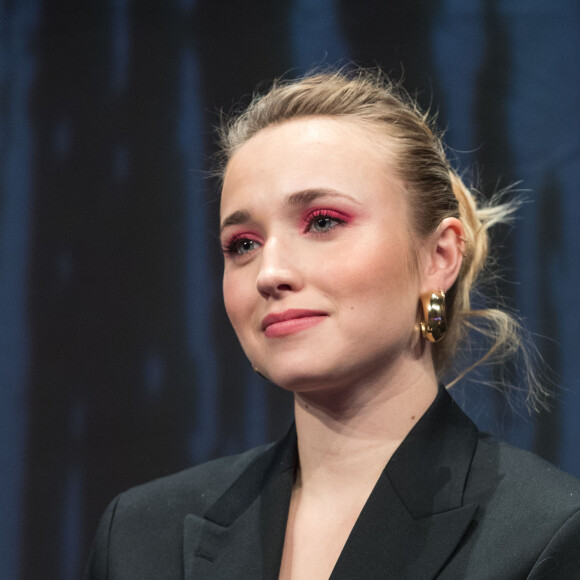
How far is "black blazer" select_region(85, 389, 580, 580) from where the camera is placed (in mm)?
1157

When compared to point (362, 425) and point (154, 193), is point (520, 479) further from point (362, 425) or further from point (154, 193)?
point (154, 193)

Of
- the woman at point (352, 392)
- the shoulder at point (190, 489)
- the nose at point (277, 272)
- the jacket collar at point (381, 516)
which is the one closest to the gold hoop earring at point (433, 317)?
the woman at point (352, 392)

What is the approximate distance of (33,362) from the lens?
198 cm

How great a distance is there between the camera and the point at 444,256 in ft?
4.63

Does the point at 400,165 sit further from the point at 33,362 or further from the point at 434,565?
the point at 33,362

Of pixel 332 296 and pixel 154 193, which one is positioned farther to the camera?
pixel 154 193

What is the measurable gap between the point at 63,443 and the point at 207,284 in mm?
493

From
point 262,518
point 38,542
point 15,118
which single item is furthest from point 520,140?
point 38,542

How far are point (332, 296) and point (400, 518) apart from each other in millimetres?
336

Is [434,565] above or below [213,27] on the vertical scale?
below

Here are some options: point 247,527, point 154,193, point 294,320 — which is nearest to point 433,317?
point 294,320

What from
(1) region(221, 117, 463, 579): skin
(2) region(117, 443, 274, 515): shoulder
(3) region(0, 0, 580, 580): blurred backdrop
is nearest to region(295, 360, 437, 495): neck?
(1) region(221, 117, 463, 579): skin

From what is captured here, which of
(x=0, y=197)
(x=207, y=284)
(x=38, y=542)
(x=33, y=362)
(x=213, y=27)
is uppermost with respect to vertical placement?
(x=213, y=27)

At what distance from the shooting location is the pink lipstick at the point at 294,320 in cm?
126
